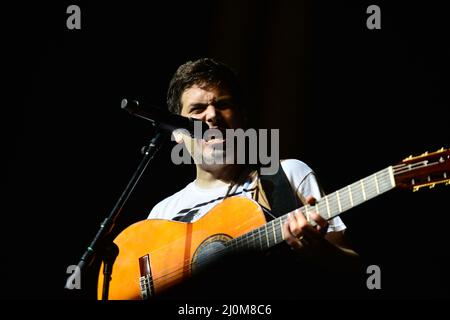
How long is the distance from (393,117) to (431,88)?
0.25m

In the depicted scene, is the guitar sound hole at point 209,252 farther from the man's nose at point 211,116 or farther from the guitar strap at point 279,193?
the man's nose at point 211,116

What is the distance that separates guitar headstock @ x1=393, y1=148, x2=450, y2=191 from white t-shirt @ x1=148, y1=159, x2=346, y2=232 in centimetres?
53

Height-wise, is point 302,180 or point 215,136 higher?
point 215,136

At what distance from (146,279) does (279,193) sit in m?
0.75

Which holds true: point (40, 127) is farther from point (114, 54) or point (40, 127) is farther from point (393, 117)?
point (393, 117)

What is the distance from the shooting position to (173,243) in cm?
207

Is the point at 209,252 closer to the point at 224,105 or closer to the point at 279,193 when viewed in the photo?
the point at 279,193

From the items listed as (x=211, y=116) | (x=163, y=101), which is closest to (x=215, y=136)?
(x=211, y=116)

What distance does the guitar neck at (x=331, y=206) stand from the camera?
59.1 inches

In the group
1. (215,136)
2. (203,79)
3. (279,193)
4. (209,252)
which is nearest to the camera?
(209,252)

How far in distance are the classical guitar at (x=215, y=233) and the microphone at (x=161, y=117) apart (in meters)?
0.38

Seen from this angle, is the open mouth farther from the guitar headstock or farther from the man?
the guitar headstock

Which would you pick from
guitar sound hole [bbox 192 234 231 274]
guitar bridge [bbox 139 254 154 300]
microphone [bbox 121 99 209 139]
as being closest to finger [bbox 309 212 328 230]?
guitar sound hole [bbox 192 234 231 274]

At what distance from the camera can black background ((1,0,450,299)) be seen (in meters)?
2.44
